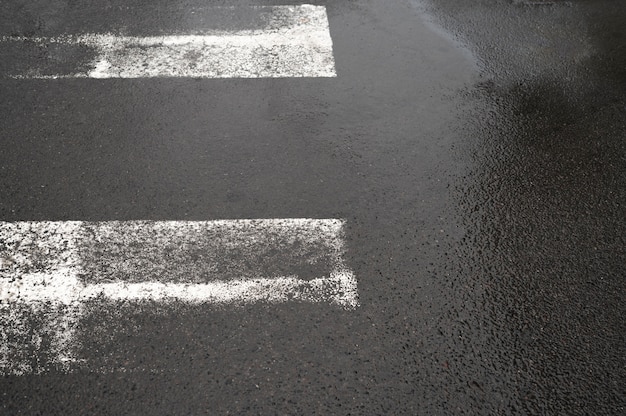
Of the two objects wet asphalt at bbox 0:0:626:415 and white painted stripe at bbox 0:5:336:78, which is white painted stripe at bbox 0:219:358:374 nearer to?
wet asphalt at bbox 0:0:626:415

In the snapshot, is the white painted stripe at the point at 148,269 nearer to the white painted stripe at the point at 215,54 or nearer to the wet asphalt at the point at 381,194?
the wet asphalt at the point at 381,194

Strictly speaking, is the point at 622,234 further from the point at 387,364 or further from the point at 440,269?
the point at 387,364

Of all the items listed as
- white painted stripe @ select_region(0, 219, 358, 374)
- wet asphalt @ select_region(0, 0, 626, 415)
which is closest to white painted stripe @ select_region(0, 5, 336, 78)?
wet asphalt @ select_region(0, 0, 626, 415)

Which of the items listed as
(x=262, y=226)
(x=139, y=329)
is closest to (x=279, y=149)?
(x=262, y=226)

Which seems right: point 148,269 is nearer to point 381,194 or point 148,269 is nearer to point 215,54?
point 381,194

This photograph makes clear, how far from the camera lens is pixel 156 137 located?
541cm

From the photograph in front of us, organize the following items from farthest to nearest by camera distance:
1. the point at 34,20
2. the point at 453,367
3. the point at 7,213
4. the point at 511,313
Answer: the point at 34,20 → the point at 7,213 → the point at 511,313 → the point at 453,367

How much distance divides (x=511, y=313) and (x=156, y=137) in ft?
10.7

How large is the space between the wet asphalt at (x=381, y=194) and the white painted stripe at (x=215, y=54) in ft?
0.58

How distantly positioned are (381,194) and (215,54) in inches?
102

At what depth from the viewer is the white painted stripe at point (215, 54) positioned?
6164 millimetres

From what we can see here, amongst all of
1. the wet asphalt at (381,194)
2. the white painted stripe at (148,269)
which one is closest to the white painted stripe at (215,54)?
the wet asphalt at (381,194)

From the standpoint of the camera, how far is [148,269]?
438 cm

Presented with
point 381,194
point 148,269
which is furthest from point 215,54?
point 148,269
